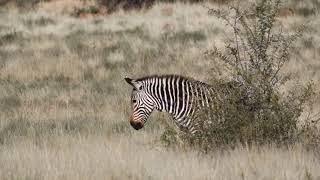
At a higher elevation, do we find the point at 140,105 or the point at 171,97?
the point at 171,97

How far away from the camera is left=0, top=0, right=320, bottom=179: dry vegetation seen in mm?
6855

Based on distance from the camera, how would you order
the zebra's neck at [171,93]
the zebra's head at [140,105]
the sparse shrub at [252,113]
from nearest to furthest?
the sparse shrub at [252,113]
the zebra's neck at [171,93]
the zebra's head at [140,105]

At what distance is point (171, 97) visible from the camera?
31.7ft

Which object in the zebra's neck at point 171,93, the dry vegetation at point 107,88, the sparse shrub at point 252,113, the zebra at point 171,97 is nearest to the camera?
the dry vegetation at point 107,88

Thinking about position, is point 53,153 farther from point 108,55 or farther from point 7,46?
point 7,46


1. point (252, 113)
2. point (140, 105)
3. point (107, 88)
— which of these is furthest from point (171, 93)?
point (107, 88)

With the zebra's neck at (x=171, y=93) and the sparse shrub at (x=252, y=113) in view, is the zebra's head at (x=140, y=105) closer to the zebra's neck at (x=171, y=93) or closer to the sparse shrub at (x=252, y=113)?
the zebra's neck at (x=171, y=93)

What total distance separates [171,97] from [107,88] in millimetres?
6989

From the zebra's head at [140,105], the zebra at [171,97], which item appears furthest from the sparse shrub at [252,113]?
the zebra's head at [140,105]

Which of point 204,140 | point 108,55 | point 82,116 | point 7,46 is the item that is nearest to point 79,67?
point 108,55

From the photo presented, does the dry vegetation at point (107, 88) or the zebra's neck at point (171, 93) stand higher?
the zebra's neck at point (171, 93)

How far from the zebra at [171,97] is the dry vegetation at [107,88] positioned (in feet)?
0.83

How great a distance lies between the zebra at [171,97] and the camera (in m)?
9.45

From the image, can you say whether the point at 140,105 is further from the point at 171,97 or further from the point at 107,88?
the point at 107,88
